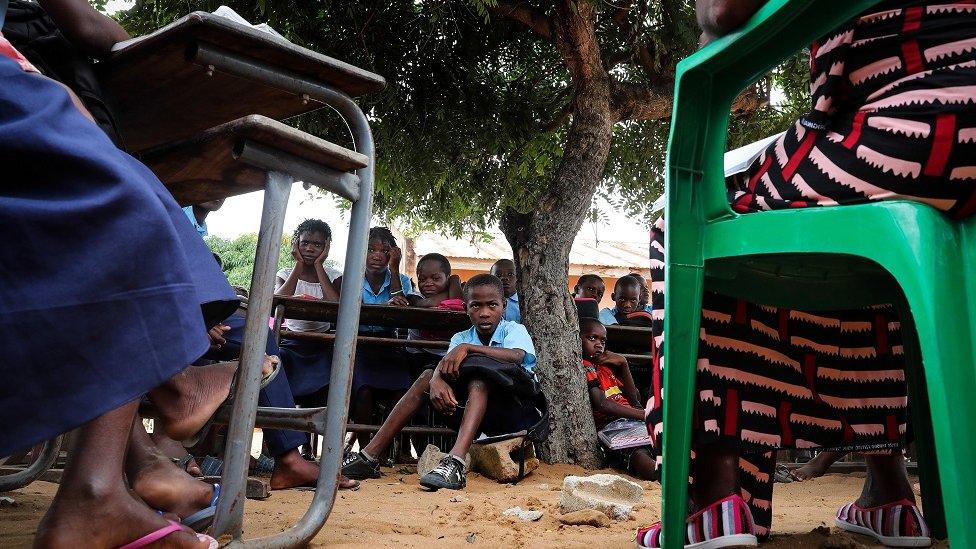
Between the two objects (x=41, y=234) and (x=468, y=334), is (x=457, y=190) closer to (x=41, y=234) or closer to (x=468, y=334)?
(x=468, y=334)

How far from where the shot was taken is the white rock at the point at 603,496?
2.62 metres

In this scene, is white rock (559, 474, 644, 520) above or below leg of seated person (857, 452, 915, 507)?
below

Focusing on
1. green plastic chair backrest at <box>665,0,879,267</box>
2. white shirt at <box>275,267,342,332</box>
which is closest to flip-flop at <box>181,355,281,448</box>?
green plastic chair backrest at <box>665,0,879,267</box>

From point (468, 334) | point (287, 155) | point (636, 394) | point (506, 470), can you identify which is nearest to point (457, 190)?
point (468, 334)

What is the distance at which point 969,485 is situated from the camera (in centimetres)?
104

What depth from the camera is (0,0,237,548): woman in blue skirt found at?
1069 millimetres

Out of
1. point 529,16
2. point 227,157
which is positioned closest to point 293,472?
point 227,157

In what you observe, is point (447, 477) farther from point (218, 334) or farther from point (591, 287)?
point (591, 287)

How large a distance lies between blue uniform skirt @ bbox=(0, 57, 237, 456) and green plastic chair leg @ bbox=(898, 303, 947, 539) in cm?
173

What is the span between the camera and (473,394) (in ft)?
14.4

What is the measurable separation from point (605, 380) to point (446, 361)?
159 cm

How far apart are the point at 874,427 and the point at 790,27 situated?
1.14m

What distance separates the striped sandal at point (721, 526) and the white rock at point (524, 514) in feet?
2.76

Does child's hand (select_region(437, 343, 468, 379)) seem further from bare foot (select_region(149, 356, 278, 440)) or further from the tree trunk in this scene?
bare foot (select_region(149, 356, 278, 440))
